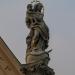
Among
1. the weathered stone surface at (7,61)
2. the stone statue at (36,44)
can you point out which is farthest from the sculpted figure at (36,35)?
the weathered stone surface at (7,61)

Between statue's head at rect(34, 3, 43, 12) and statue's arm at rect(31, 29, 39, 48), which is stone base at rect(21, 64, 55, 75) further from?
statue's head at rect(34, 3, 43, 12)

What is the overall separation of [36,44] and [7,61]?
46.6 feet

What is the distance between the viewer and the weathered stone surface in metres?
25.7

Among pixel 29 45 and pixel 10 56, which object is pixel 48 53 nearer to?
pixel 29 45

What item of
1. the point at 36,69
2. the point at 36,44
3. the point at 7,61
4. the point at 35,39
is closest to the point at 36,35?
the point at 35,39

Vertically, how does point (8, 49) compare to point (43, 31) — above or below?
below

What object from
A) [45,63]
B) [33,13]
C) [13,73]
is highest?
[33,13]

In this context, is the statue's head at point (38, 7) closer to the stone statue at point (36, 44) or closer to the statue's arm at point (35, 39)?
the stone statue at point (36, 44)

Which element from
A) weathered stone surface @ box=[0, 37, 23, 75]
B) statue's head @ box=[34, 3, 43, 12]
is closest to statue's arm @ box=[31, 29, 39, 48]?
statue's head @ box=[34, 3, 43, 12]

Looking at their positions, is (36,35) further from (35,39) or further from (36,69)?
(36,69)

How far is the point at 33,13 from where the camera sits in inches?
478

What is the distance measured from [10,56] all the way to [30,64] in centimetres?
1442

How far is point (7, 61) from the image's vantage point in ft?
85.4

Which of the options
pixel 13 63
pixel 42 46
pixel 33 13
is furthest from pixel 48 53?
pixel 13 63
